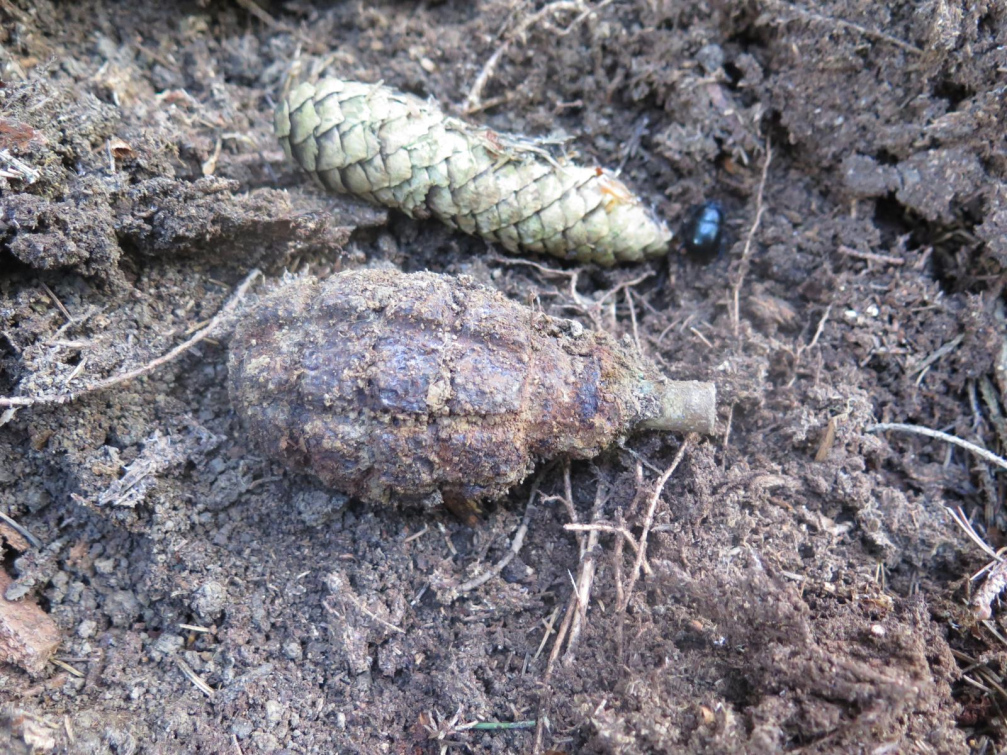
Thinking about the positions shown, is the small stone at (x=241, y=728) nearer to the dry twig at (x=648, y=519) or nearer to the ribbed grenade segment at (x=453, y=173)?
the dry twig at (x=648, y=519)

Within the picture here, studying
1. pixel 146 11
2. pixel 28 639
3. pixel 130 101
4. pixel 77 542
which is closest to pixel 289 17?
pixel 146 11

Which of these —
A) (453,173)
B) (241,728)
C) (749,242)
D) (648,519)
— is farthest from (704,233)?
(241,728)

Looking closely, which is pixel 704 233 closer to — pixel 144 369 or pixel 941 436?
pixel 941 436

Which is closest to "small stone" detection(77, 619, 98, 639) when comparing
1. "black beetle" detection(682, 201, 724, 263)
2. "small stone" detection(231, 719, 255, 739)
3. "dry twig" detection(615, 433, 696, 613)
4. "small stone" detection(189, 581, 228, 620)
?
"small stone" detection(189, 581, 228, 620)

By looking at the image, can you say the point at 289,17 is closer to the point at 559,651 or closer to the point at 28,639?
the point at 28,639

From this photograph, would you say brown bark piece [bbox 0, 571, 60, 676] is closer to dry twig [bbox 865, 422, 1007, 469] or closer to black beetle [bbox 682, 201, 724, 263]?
black beetle [bbox 682, 201, 724, 263]

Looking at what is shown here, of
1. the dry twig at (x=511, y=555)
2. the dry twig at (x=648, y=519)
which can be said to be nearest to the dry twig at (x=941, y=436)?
the dry twig at (x=648, y=519)
